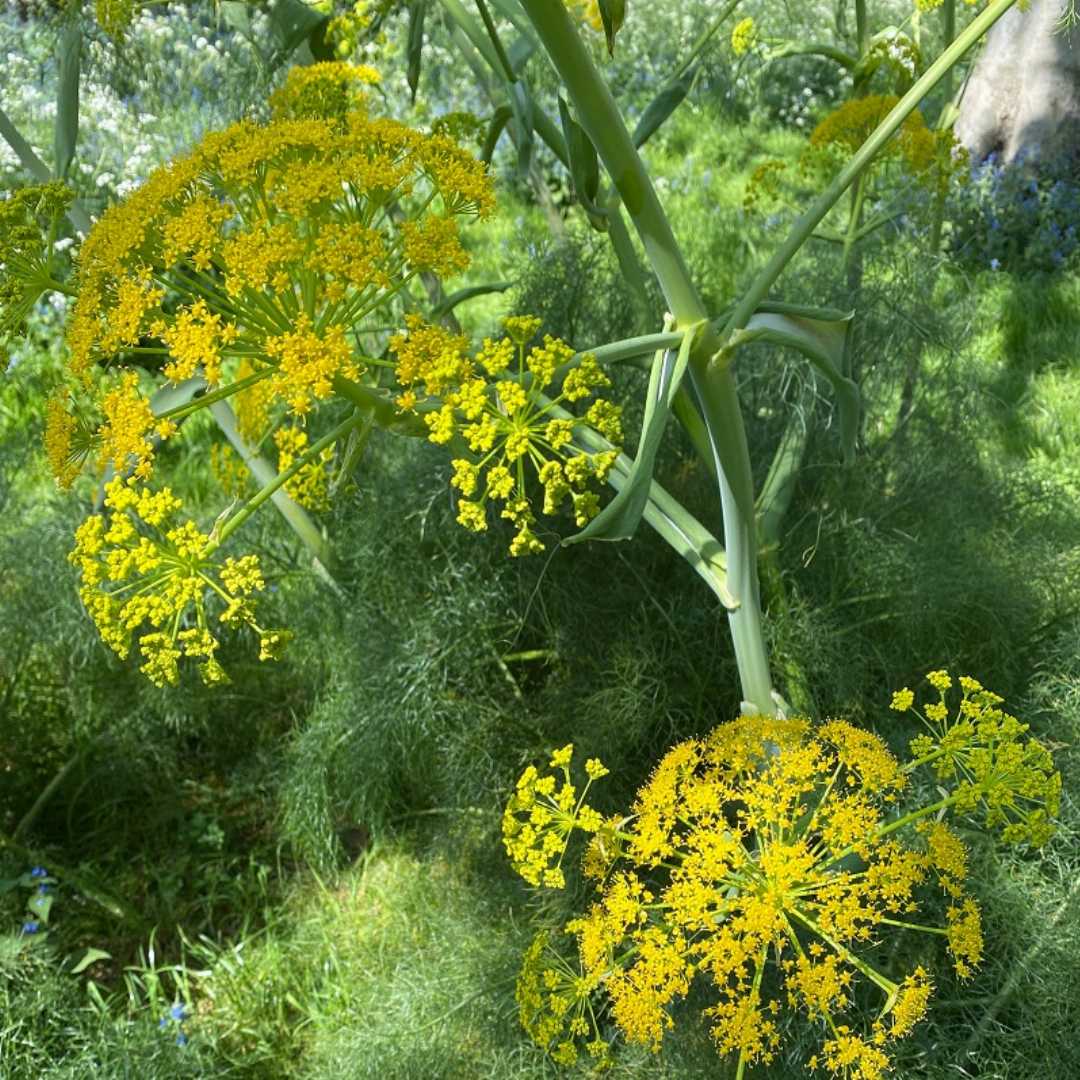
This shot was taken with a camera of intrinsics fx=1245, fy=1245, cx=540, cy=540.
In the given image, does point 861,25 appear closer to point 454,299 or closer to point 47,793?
point 454,299

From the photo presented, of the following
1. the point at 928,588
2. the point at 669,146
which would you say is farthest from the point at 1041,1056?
the point at 669,146

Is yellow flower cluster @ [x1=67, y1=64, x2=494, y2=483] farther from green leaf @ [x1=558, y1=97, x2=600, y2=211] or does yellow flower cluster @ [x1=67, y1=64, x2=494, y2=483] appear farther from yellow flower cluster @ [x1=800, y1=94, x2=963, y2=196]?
yellow flower cluster @ [x1=800, y1=94, x2=963, y2=196]

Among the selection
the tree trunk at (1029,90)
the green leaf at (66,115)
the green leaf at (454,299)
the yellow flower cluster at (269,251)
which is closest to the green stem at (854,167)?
the yellow flower cluster at (269,251)

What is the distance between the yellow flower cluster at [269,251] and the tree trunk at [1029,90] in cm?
397

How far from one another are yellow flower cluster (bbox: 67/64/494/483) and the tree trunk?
3.97 m

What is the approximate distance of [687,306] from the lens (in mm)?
1294

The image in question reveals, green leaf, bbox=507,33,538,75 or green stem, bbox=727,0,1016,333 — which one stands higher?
green leaf, bbox=507,33,538,75

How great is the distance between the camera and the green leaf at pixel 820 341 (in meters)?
1.30

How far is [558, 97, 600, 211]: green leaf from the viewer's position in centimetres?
136

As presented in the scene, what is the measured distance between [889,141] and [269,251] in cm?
141

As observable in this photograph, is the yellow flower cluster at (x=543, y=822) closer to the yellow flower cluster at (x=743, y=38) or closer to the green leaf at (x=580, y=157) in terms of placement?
the green leaf at (x=580, y=157)

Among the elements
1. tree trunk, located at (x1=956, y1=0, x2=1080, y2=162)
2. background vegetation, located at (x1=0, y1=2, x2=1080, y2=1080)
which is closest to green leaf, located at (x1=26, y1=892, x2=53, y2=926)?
background vegetation, located at (x1=0, y1=2, x2=1080, y2=1080)

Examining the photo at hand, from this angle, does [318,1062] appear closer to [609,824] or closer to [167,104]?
[609,824]

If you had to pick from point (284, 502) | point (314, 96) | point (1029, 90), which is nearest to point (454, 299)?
point (314, 96)
